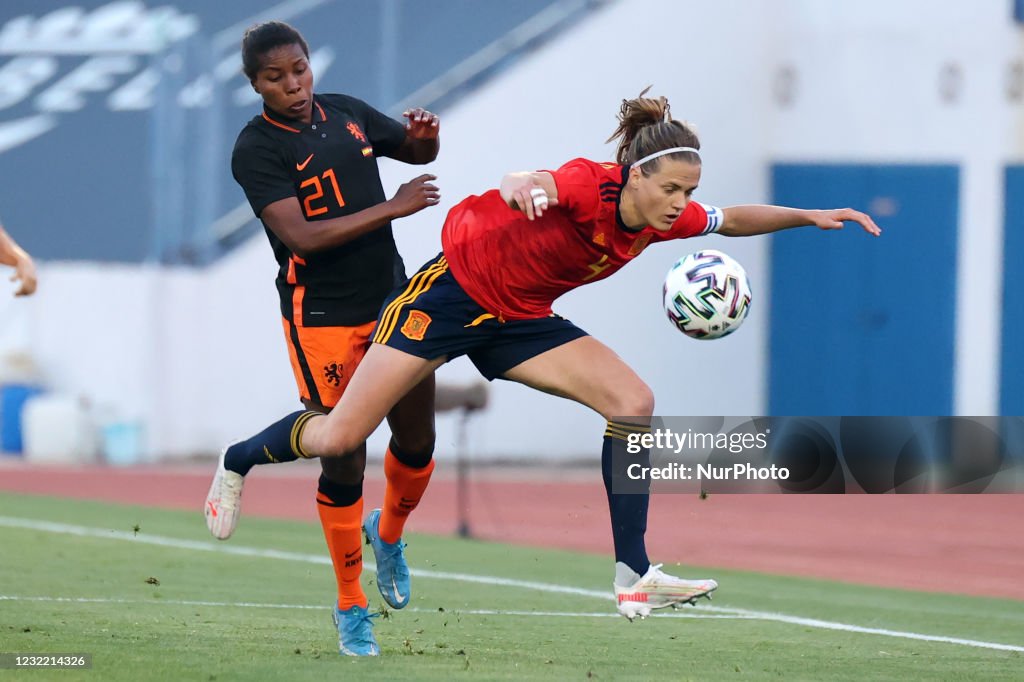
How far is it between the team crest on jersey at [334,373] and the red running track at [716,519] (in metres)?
5.85

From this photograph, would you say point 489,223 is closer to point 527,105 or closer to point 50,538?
point 50,538

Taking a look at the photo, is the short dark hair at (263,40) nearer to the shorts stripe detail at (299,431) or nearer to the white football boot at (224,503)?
the shorts stripe detail at (299,431)

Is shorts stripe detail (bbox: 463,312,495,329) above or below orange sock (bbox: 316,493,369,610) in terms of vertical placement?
above

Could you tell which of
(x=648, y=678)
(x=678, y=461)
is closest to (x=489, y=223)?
(x=648, y=678)

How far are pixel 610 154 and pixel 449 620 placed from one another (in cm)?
1268

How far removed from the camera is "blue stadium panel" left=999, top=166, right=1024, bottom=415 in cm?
1961

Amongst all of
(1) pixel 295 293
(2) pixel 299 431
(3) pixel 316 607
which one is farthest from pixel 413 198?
(3) pixel 316 607

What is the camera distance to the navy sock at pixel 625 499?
21.7 ft

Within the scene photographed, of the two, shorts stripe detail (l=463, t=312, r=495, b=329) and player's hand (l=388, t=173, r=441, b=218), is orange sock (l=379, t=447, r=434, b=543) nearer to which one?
shorts stripe detail (l=463, t=312, r=495, b=329)

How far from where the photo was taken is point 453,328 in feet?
22.3

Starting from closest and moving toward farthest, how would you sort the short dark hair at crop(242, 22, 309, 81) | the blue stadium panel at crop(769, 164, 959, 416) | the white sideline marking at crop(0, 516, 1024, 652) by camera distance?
1. the short dark hair at crop(242, 22, 309, 81)
2. the white sideline marking at crop(0, 516, 1024, 652)
3. the blue stadium panel at crop(769, 164, 959, 416)

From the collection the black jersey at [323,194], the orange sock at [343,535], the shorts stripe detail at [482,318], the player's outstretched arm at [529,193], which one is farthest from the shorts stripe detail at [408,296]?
the orange sock at [343,535]

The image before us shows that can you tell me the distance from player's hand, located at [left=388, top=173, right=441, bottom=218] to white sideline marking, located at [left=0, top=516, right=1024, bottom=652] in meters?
3.31

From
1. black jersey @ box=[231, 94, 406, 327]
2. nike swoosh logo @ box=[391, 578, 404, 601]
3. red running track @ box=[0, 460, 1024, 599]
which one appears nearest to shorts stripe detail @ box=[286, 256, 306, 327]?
black jersey @ box=[231, 94, 406, 327]
